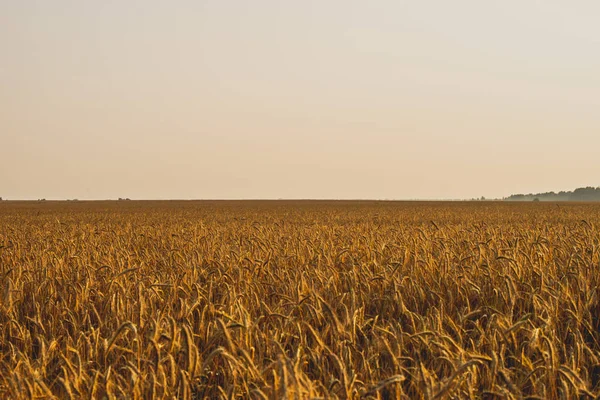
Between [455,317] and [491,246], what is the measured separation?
342 cm

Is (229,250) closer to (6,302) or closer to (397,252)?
(397,252)

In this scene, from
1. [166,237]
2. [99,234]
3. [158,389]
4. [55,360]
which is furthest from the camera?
[99,234]

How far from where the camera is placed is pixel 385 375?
9.65 ft

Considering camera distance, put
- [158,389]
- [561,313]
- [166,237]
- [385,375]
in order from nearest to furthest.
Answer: [158,389] < [385,375] < [561,313] < [166,237]

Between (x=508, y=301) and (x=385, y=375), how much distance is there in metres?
1.82

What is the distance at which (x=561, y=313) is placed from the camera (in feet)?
13.6

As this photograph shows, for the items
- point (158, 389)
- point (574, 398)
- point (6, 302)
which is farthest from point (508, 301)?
point (6, 302)

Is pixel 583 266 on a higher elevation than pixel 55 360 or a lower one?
higher

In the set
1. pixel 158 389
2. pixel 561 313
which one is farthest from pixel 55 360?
pixel 561 313

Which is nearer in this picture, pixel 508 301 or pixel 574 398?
pixel 574 398

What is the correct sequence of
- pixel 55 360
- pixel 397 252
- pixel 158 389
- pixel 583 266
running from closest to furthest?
1. pixel 158 389
2. pixel 55 360
3. pixel 583 266
4. pixel 397 252

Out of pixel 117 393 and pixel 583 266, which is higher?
pixel 583 266

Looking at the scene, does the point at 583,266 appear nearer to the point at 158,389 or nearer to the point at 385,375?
the point at 385,375

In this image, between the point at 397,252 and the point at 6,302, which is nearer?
the point at 6,302
